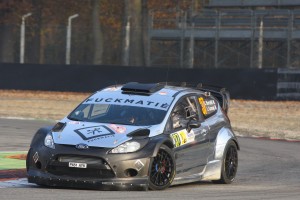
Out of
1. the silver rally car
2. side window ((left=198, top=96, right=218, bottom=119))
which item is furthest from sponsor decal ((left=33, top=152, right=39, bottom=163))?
side window ((left=198, top=96, right=218, bottom=119))

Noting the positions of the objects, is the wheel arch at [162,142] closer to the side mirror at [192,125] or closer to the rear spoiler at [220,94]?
the side mirror at [192,125]

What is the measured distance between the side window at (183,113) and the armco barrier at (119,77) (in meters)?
22.3

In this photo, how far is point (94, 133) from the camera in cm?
1177

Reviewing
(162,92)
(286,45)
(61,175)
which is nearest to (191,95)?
(162,92)

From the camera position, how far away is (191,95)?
13.4 m

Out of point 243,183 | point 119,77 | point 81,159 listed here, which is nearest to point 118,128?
point 81,159

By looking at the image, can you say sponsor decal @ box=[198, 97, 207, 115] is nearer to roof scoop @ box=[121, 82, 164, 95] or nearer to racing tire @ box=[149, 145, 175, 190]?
roof scoop @ box=[121, 82, 164, 95]

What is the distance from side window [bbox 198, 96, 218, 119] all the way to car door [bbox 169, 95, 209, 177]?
0.39 ft

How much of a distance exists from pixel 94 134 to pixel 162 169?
0.97m

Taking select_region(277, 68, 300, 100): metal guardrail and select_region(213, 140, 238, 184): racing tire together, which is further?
select_region(277, 68, 300, 100): metal guardrail

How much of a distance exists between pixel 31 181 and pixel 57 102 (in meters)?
23.4

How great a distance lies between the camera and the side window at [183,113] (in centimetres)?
1255

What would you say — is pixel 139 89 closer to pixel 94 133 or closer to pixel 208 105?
pixel 208 105

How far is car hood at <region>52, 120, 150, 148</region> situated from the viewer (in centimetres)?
1158
